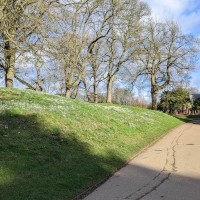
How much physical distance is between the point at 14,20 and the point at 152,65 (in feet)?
111

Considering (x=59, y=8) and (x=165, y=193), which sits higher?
(x=59, y=8)

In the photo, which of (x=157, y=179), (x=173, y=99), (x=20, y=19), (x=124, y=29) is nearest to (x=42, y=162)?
(x=157, y=179)

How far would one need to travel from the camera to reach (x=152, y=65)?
4666 centimetres

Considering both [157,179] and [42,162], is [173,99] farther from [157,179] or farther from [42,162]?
[42,162]

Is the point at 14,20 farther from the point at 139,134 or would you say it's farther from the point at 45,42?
the point at 139,134

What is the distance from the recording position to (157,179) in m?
8.55

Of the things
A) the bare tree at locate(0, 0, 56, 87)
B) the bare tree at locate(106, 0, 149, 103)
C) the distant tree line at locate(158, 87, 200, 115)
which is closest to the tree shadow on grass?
the bare tree at locate(0, 0, 56, 87)

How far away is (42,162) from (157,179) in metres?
3.27

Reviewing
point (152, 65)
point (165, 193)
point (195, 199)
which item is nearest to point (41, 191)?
point (165, 193)

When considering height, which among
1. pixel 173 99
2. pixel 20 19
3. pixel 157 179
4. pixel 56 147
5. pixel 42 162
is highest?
pixel 20 19

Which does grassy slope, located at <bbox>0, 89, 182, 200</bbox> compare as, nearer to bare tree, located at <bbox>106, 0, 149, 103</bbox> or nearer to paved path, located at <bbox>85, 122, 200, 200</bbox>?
paved path, located at <bbox>85, 122, 200, 200</bbox>

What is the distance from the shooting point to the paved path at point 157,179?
7.09 metres

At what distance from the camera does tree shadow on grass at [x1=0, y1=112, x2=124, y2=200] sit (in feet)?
23.4

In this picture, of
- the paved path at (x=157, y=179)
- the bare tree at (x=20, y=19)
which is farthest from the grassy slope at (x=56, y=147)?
the bare tree at (x=20, y=19)
